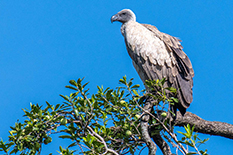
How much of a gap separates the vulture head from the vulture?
83 cm

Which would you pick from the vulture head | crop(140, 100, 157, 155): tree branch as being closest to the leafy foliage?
crop(140, 100, 157, 155): tree branch

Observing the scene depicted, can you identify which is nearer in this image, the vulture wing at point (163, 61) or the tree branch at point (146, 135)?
the tree branch at point (146, 135)

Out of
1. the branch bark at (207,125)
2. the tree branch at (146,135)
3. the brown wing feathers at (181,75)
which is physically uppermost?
the brown wing feathers at (181,75)

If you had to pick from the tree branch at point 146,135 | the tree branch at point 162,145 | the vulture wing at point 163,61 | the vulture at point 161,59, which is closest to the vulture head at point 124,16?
the vulture at point 161,59

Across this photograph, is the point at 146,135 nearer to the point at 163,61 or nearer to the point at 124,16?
the point at 163,61

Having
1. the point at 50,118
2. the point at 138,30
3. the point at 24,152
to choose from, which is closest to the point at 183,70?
the point at 138,30

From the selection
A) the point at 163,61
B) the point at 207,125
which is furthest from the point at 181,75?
the point at 207,125

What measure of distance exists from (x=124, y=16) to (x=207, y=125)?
324cm

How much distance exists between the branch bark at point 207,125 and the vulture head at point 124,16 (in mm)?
2643

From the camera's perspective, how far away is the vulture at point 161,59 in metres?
6.46

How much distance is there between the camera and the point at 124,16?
8125 millimetres

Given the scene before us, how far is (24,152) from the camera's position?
15.5 feet

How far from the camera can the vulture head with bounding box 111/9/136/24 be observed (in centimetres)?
805

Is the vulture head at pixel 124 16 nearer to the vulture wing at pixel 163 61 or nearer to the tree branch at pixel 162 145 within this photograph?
the vulture wing at pixel 163 61
